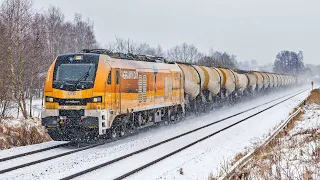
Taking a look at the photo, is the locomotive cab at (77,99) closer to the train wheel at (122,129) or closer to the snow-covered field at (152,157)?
the snow-covered field at (152,157)

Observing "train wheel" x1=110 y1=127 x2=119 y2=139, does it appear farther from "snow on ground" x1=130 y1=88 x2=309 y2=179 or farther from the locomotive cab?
"snow on ground" x1=130 y1=88 x2=309 y2=179

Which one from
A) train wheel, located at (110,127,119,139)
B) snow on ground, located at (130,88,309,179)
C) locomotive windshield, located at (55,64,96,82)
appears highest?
Result: locomotive windshield, located at (55,64,96,82)

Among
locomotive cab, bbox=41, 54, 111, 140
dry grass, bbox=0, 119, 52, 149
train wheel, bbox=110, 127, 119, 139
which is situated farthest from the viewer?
train wheel, bbox=110, 127, 119, 139

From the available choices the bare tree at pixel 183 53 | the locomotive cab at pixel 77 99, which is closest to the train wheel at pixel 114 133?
the locomotive cab at pixel 77 99

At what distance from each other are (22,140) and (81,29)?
59390 mm

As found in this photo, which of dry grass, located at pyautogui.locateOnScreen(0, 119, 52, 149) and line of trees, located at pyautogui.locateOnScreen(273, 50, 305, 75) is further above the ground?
line of trees, located at pyautogui.locateOnScreen(273, 50, 305, 75)

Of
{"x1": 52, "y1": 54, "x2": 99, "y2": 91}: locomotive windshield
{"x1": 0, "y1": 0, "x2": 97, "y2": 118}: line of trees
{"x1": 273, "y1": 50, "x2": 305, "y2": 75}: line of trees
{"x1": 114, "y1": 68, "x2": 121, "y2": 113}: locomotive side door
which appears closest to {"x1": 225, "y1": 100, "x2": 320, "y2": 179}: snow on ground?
{"x1": 114, "y1": 68, "x2": 121, "y2": 113}: locomotive side door

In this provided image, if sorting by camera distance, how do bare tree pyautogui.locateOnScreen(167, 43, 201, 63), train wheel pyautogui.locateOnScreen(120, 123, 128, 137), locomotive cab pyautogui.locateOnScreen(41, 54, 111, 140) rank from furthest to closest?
bare tree pyautogui.locateOnScreen(167, 43, 201, 63) → train wheel pyautogui.locateOnScreen(120, 123, 128, 137) → locomotive cab pyautogui.locateOnScreen(41, 54, 111, 140)

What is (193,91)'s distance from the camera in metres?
24.2

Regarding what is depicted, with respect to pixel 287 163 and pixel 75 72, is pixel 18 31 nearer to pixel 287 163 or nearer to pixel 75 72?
pixel 75 72

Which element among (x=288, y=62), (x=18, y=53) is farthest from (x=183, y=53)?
(x=18, y=53)

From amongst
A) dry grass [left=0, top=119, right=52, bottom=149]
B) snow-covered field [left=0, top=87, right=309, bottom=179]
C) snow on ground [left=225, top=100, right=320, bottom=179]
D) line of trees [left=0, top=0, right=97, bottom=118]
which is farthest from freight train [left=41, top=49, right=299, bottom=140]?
line of trees [left=0, top=0, right=97, bottom=118]

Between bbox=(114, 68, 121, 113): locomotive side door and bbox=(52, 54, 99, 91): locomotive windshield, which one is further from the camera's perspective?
bbox=(114, 68, 121, 113): locomotive side door

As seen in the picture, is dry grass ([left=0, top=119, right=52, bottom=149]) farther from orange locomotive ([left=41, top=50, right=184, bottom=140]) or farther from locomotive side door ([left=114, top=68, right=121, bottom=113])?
locomotive side door ([left=114, top=68, right=121, bottom=113])
